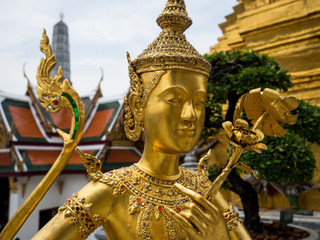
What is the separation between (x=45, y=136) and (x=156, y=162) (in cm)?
759

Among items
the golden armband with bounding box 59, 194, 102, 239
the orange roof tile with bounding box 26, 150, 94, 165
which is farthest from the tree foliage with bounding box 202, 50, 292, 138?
the orange roof tile with bounding box 26, 150, 94, 165

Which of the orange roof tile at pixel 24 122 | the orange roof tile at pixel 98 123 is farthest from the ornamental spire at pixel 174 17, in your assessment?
the orange roof tile at pixel 24 122

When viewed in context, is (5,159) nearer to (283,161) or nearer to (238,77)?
(238,77)

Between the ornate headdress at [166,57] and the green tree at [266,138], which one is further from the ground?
the ornate headdress at [166,57]

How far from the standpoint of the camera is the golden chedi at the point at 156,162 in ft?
5.17

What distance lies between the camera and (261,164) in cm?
425

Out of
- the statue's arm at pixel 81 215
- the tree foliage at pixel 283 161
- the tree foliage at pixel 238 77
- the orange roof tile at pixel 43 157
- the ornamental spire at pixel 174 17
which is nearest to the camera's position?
the statue's arm at pixel 81 215

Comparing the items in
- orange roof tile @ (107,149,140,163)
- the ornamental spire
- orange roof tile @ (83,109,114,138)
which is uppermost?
the ornamental spire

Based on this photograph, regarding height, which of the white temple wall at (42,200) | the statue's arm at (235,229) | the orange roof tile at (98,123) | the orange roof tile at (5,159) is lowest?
the white temple wall at (42,200)

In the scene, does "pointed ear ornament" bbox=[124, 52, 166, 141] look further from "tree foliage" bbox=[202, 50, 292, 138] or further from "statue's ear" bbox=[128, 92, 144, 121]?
"tree foliage" bbox=[202, 50, 292, 138]

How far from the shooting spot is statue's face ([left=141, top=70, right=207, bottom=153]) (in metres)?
1.67

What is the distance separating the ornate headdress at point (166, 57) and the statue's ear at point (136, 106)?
2 cm

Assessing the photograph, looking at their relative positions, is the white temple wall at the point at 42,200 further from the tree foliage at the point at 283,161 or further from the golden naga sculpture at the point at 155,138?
the golden naga sculpture at the point at 155,138

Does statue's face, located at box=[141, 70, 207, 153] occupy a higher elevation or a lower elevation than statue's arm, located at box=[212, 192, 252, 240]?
higher
